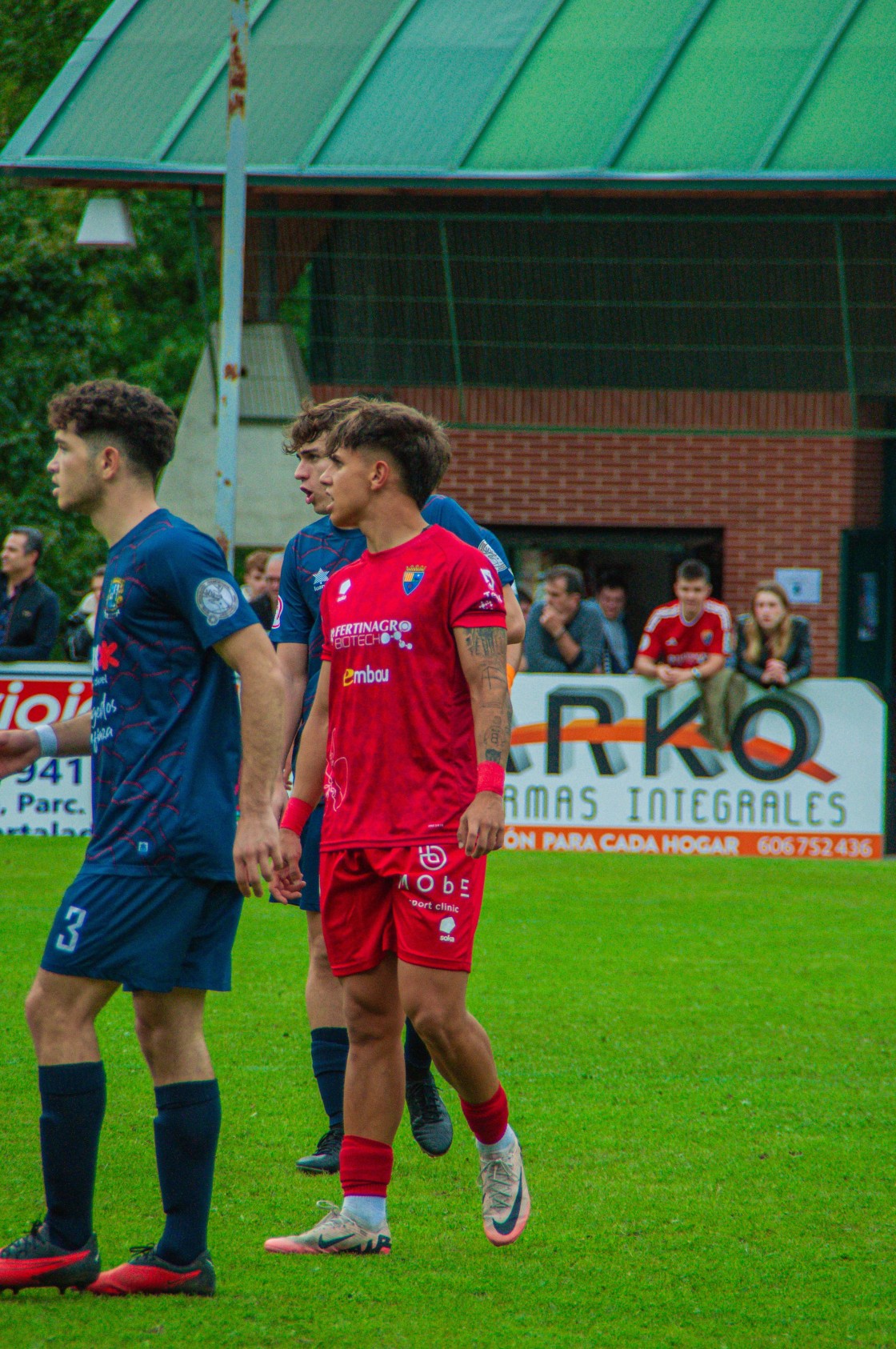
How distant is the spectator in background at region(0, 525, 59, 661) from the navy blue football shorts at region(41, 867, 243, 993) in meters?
9.67

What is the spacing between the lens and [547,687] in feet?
42.9

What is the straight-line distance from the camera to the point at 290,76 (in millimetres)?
17047

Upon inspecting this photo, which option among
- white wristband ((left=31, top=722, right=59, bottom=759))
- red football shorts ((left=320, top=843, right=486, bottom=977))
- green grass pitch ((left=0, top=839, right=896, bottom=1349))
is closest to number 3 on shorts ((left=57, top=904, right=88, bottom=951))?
white wristband ((left=31, top=722, right=59, bottom=759))

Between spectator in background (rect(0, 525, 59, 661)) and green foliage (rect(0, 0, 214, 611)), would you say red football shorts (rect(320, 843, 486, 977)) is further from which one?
green foliage (rect(0, 0, 214, 611))

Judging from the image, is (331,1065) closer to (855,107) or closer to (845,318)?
(845,318)

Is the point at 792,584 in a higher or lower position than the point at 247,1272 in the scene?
higher

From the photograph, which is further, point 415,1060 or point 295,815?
point 415,1060

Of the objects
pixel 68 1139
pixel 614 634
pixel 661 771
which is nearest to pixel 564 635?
pixel 614 634

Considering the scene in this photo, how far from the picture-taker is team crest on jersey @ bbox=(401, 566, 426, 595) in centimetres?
429

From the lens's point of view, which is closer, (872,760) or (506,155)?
(872,760)

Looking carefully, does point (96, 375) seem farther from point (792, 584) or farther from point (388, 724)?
point (388, 724)

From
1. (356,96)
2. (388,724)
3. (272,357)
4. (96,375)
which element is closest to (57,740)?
(388,724)

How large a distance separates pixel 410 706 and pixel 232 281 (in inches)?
400

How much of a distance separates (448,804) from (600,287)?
42.4 feet
